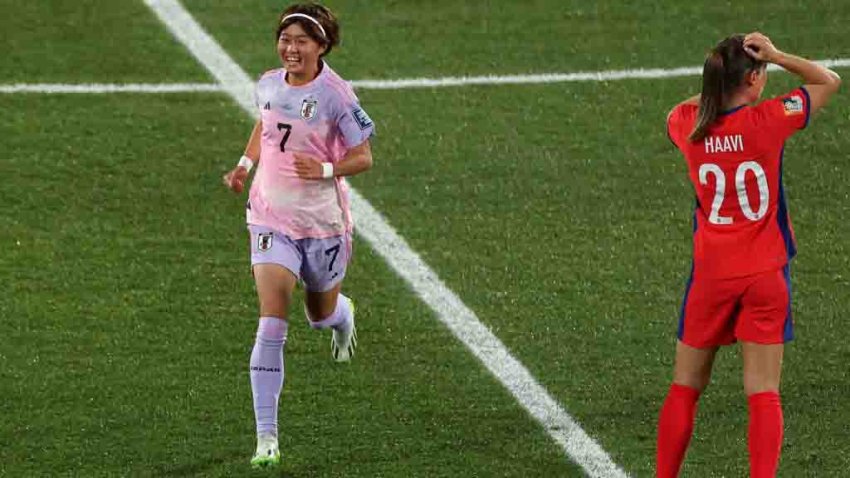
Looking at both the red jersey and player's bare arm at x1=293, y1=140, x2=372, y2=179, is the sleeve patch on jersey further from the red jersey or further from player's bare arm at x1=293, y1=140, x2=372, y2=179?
the red jersey

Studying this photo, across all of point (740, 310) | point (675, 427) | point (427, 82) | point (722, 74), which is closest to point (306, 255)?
point (675, 427)

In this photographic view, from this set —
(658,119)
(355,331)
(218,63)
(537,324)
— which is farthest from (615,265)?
(218,63)

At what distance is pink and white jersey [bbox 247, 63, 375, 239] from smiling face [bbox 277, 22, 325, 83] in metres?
0.08

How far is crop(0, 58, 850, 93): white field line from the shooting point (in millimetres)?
12961

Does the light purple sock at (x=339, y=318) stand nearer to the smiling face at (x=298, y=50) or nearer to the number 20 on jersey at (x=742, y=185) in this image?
the smiling face at (x=298, y=50)

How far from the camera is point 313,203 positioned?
8023mm

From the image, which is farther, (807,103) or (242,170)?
(242,170)

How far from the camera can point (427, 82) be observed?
13148 mm

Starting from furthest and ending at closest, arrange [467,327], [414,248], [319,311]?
[414,248], [467,327], [319,311]

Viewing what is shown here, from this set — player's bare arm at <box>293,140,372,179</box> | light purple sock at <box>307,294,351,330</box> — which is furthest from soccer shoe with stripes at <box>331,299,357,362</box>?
player's bare arm at <box>293,140,372,179</box>

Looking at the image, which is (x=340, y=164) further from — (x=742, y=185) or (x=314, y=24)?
(x=742, y=185)

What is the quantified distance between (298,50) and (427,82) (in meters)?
5.29

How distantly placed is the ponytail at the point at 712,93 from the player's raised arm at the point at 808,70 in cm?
12

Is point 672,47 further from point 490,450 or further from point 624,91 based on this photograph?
point 490,450
